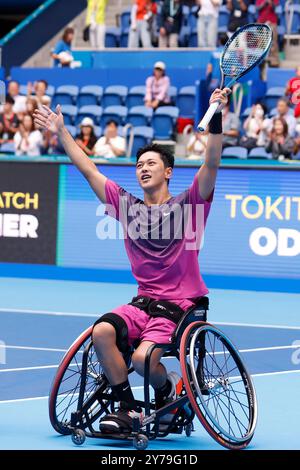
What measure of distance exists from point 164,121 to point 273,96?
189 centimetres

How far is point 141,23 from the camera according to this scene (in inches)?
884

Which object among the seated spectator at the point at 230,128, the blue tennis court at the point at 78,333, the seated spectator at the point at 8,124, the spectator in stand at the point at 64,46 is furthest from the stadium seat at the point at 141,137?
the spectator in stand at the point at 64,46

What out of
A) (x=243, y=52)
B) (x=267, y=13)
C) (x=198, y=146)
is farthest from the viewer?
(x=267, y=13)

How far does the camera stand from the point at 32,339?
1057 cm

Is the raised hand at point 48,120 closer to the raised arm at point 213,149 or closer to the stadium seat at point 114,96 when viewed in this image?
the raised arm at point 213,149

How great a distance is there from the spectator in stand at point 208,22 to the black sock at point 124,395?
15.3m

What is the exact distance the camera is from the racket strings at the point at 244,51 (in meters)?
7.01

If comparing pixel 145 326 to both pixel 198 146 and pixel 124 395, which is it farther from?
pixel 198 146

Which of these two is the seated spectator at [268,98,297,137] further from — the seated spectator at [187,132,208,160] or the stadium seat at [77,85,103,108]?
the stadium seat at [77,85,103,108]

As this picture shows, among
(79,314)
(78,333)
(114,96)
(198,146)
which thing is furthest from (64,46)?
(78,333)

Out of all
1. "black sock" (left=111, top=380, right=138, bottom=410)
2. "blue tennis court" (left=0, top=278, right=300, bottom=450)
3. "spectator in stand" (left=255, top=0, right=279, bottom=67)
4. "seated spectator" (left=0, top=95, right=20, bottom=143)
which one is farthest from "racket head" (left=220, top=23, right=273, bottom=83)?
"spectator in stand" (left=255, top=0, right=279, bottom=67)

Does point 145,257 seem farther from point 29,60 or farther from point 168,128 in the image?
point 29,60
